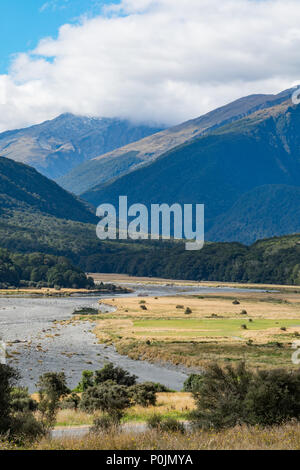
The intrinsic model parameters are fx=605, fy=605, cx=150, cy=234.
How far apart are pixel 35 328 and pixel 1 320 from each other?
44.6 ft

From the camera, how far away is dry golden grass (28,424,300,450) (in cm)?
2003

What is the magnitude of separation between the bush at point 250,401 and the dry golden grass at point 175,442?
14.2 feet

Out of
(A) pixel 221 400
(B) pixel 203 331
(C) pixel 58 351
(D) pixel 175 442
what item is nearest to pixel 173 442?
(D) pixel 175 442

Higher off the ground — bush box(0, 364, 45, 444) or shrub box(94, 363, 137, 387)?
bush box(0, 364, 45, 444)

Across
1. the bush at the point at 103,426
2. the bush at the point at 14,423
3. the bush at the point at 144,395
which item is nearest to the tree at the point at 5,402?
the bush at the point at 14,423

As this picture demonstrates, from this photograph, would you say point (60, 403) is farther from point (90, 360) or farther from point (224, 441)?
point (90, 360)

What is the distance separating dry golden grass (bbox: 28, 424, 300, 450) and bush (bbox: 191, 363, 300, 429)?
4333mm

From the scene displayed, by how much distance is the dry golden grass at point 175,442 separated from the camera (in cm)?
2003

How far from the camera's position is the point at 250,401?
28.0 m

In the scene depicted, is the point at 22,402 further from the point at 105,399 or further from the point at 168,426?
the point at 168,426

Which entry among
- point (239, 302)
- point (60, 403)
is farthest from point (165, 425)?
point (239, 302)

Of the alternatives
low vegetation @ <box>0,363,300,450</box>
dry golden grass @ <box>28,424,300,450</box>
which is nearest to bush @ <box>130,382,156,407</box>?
low vegetation @ <box>0,363,300,450</box>

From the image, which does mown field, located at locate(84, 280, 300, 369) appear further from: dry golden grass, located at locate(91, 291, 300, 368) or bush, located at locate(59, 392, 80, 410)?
bush, located at locate(59, 392, 80, 410)

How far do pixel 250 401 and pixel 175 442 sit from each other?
8.25 meters
